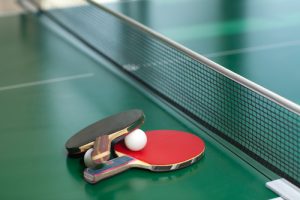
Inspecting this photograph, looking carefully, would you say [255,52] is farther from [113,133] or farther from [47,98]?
[113,133]

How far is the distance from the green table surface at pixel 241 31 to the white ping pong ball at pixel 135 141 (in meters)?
1.04

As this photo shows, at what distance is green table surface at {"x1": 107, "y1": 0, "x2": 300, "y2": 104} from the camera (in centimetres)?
374

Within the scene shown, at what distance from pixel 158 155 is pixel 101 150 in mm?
291

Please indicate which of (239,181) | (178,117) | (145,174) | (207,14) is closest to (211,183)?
(239,181)

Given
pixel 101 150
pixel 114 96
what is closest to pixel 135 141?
pixel 101 150

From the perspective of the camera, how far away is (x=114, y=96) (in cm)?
346

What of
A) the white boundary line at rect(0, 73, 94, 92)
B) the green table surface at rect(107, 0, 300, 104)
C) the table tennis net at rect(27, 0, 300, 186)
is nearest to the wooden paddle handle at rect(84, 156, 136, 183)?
the table tennis net at rect(27, 0, 300, 186)

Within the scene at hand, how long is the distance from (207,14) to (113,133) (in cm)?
314

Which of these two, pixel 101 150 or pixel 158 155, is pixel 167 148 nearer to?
pixel 158 155

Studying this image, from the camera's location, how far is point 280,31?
4.76m

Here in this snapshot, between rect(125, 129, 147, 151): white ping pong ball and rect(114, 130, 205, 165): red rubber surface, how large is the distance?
Result: 2 cm

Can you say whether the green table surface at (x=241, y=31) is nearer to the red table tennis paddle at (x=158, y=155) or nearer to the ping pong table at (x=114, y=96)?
the ping pong table at (x=114, y=96)

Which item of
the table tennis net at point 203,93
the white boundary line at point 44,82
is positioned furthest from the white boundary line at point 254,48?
the white boundary line at point 44,82

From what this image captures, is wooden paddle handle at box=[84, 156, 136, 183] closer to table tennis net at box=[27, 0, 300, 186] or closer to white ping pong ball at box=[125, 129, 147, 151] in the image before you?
white ping pong ball at box=[125, 129, 147, 151]
